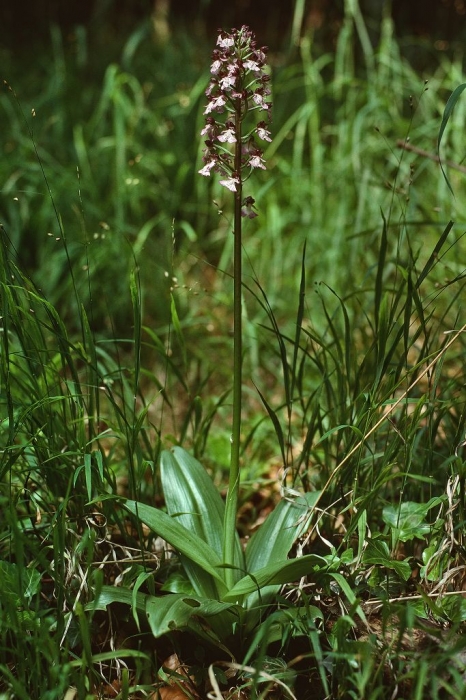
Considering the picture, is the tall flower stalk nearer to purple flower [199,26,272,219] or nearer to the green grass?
purple flower [199,26,272,219]

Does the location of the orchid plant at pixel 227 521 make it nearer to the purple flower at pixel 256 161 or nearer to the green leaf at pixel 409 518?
the purple flower at pixel 256 161

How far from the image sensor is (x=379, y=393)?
5.58 ft

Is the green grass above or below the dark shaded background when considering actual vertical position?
below

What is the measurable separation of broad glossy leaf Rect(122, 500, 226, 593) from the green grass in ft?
0.21

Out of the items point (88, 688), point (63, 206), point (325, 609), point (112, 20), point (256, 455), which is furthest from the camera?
point (112, 20)

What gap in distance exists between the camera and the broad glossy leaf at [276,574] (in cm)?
137

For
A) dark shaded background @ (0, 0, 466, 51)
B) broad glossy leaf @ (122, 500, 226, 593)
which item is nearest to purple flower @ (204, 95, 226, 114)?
broad glossy leaf @ (122, 500, 226, 593)

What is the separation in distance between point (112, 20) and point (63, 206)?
412cm

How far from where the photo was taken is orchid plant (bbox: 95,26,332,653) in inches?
53.5

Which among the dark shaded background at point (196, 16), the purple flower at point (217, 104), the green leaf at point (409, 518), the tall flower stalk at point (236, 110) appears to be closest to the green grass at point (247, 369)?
the green leaf at point (409, 518)

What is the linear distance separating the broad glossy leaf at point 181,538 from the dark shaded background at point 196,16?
13.5ft

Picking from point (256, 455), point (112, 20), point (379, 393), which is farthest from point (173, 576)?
point (112, 20)

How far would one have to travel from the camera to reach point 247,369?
304 cm

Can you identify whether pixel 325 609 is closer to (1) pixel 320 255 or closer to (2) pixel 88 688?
(2) pixel 88 688
